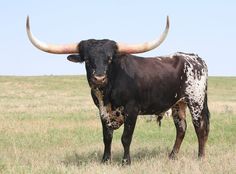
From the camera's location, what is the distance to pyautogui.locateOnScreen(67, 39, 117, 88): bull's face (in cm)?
765

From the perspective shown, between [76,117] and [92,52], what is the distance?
11.5 m

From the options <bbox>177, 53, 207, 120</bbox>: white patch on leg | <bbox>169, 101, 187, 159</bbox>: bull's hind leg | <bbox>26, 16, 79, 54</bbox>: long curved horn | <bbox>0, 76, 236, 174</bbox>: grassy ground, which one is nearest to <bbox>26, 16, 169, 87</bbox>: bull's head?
<bbox>26, 16, 79, 54</bbox>: long curved horn

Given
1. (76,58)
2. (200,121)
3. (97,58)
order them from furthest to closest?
(200,121)
(76,58)
(97,58)

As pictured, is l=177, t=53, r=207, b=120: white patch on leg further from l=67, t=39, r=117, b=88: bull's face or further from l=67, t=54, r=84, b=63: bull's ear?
l=67, t=54, r=84, b=63: bull's ear

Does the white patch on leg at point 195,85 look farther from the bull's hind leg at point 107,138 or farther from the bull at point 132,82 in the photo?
the bull's hind leg at point 107,138

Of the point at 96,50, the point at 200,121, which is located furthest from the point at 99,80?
the point at 200,121

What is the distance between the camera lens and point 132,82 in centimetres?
867

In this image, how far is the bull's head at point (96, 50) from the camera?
304 inches

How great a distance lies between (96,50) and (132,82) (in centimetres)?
104

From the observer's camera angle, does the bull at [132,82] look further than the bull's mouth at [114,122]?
No

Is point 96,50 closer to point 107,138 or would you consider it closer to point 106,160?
point 107,138

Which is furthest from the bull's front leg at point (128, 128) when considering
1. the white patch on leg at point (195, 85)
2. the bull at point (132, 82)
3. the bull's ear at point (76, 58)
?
the white patch on leg at point (195, 85)

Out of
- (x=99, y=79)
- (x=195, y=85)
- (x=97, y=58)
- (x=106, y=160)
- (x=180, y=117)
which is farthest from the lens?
(x=180, y=117)

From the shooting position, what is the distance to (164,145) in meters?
11.9
